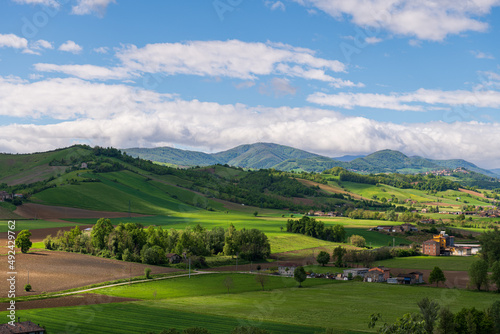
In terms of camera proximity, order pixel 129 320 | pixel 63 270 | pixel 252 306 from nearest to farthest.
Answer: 1. pixel 129 320
2. pixel 252 306
3. pixel 63 270

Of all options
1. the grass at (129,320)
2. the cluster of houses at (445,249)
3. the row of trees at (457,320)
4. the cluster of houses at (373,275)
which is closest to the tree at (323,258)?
the cluster of houses at (373,275)

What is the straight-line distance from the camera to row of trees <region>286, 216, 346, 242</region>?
132750 millimetres

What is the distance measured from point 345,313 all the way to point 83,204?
131550 millimetres

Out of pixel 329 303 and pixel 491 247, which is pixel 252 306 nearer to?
pixel 329 303

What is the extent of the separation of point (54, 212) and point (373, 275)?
350 ft

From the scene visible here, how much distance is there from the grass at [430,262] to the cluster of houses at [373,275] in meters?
11.9

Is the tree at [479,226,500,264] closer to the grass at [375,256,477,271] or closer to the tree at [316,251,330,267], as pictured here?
the grass at [375,256,477,271]

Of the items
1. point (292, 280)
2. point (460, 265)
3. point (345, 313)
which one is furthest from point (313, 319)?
point (460, 265)

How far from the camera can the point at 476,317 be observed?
148ft

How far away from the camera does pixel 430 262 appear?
98.8 meters

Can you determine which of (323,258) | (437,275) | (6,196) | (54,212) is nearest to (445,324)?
(437,275)

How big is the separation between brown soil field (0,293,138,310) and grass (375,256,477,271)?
61462 mm

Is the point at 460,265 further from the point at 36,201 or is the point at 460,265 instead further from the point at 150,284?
the point at 36,201

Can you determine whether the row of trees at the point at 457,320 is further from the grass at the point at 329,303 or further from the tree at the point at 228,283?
the tree at the point at 228,283
